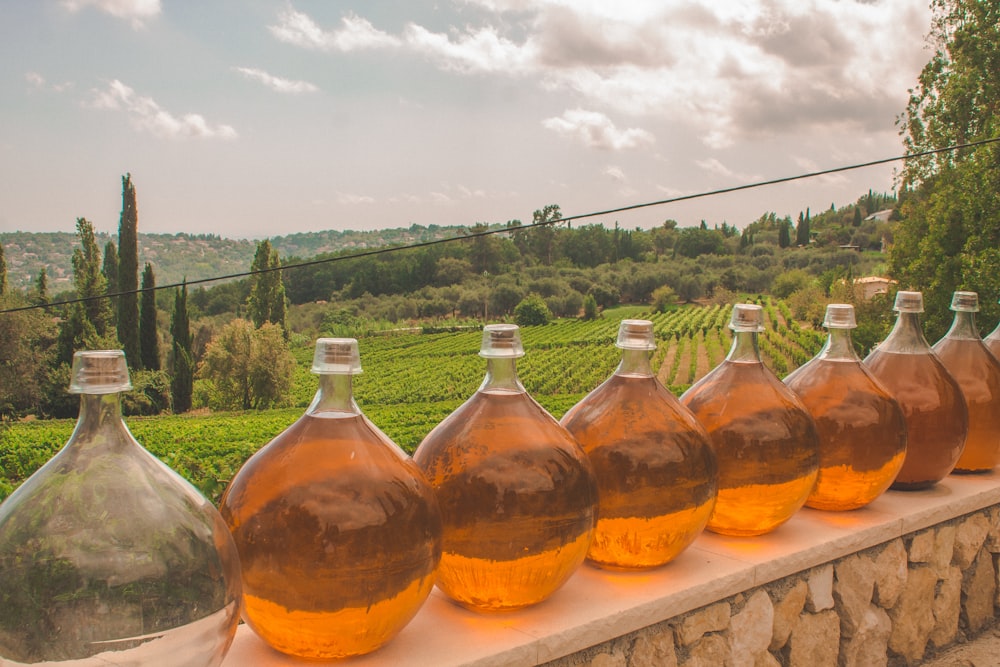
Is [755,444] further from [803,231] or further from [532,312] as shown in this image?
[803,231]

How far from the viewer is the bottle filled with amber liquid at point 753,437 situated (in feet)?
4.61

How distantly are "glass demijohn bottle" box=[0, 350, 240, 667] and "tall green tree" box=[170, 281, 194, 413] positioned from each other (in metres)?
41.9

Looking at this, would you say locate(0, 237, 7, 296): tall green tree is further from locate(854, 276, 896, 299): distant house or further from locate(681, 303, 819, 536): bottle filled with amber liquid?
locate(681, 303, 819, 536): bottle filled with amber liquid

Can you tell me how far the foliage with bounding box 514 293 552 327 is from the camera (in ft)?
177

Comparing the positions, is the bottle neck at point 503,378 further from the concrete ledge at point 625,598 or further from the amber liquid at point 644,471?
the concrete ledge at point 625,598

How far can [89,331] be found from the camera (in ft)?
125

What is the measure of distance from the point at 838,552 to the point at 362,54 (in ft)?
278

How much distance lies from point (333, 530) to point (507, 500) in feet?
0.80

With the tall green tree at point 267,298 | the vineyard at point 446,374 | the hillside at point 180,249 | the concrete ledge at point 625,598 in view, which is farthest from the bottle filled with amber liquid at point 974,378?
the hillside at point 180,249

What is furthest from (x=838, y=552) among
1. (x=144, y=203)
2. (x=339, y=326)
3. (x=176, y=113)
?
(x=176, y=113)

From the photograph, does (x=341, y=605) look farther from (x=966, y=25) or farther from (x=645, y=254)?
(x=645, y=254)

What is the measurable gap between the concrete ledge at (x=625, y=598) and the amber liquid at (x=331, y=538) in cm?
9

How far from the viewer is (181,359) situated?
132 ft

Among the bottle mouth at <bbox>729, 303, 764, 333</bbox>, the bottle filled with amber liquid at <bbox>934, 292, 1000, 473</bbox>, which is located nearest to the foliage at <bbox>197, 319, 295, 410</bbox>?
the bottle filled with amber liquid at <bbox>934, 292, 1000, 473</bbox>
